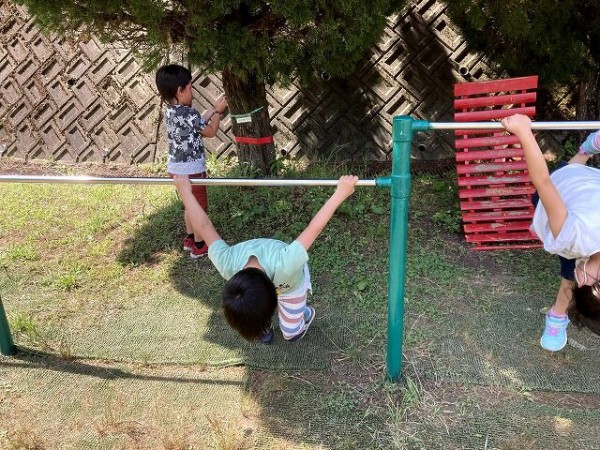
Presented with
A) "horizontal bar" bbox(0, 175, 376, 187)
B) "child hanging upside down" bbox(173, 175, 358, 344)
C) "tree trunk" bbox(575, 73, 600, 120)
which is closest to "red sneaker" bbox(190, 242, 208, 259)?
"child hanging upside down" bbox(173, 175, 358, 344)

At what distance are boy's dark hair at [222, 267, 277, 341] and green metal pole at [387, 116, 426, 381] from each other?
56 cm

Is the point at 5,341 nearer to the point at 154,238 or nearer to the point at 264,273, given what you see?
the point at 154,238

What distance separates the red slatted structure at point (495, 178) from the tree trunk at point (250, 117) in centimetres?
139

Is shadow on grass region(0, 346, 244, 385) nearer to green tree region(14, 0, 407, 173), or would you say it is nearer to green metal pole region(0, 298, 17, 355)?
green metal pole region(0, 298, 17, 355)

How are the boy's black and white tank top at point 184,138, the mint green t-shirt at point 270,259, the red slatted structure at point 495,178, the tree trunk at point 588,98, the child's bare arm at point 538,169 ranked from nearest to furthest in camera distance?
the child's bare arm at point 538,169 < the mint green t-shirt at point 270,259 < the boy's black and white tank top at point 184,138 < the red slatted structure at point 495,178 < the tree trunk at point 588,98

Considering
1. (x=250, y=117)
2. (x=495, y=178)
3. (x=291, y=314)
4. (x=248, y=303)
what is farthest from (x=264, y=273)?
(x=495, y=178)

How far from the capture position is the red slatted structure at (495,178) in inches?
144

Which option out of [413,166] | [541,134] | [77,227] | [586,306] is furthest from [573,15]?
[77,227]

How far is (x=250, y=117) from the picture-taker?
12.7ft

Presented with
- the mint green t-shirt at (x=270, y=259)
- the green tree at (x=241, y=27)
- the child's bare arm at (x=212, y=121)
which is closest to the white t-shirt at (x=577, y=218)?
the mint green t-shirt at (x=270, y=259)

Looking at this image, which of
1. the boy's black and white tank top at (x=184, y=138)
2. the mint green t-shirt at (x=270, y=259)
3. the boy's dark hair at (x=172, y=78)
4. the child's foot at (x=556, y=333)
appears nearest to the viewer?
the mint green t-shirt at (x=270, y=259)

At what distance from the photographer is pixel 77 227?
4238 millimetres

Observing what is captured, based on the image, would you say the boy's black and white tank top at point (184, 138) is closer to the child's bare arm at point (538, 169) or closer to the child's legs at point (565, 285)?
the child's bare arm at point (538, 169)

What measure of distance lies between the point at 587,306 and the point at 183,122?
249 centimetres
